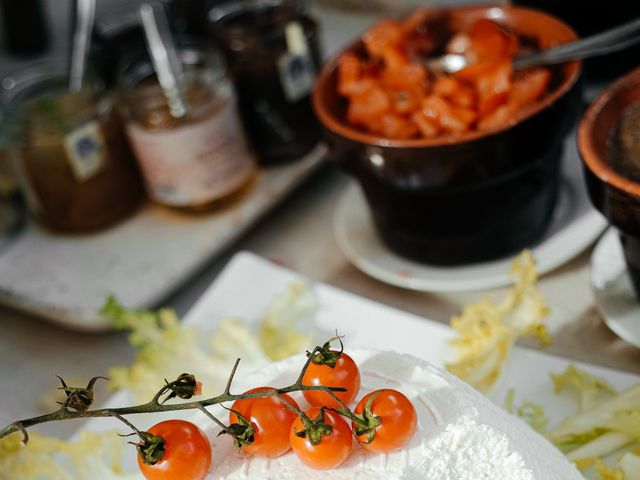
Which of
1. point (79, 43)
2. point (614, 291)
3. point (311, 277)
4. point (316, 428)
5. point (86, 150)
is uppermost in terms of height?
point (316, 428)

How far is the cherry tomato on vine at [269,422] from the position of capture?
0.80m

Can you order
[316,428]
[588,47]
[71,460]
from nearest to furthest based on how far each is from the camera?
[316,428] → [71,460] → [588,47]

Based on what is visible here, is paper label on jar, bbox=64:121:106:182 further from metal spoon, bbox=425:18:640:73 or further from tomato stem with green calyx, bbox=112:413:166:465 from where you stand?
tomato stem with green calyx, bbox=112:413:166:465

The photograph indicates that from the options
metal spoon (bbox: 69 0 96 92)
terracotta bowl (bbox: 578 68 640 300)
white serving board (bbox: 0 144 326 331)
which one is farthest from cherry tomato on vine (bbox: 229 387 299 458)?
metal spoon (bbox: 69 0 96 92)

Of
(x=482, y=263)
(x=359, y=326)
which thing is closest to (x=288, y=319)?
(x=359, y=326)

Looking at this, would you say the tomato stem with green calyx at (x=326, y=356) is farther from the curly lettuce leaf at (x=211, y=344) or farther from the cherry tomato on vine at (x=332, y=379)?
the curly lettuce leaf at (x=211, y=344)

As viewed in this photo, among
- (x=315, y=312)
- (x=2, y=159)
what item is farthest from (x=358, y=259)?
(x=2, y=159)

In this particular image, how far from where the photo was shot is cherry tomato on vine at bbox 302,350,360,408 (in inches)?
32.2

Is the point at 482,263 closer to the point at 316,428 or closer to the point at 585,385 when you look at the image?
the point at 585,385

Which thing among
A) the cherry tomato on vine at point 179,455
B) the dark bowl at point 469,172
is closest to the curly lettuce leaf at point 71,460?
the cherry tomato on vine at point 179,455

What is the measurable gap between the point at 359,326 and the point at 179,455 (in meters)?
0.58

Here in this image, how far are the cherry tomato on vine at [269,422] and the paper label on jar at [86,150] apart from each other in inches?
35.6

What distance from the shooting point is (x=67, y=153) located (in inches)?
62.2

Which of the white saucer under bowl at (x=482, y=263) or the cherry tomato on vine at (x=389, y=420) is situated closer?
the cherry tomato on vine at (x=389, y=420)
